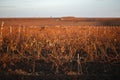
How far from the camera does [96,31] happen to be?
36.1 feet

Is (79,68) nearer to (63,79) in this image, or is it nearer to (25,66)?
(63,79)

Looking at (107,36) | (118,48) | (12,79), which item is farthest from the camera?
(107,36)

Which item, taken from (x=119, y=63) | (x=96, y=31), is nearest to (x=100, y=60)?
(x=119, y=63)

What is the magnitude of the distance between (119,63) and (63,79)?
83.9 inches

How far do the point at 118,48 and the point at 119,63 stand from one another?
1.52 m

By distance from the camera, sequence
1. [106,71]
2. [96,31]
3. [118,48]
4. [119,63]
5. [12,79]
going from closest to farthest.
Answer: [12,79], [106,71], [119,63], [118,48], [96,31]

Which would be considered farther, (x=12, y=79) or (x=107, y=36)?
(x=107, y=36)

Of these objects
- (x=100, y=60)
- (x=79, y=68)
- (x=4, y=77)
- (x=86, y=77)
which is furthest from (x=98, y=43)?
(x=4, y=77)

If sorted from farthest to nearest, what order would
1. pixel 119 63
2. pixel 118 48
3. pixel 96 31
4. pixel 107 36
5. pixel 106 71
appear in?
pixel 96 31 < pixel 107 36 < pixel 118 48 < pixel 119 63 < pixel 106 71

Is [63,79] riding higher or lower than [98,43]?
lower

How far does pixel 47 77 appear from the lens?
6156mm

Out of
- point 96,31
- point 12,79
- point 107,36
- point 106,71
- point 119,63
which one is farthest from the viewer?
point 96,31

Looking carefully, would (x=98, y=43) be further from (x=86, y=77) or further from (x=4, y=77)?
(x=4, y=77)

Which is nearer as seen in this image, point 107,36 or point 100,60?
point 100,60
